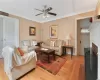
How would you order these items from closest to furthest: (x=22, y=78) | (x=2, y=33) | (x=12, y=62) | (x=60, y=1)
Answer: (x=12, y=62)
(x=22, y=78)
(x=60, y=1)
(x=2, y=33)

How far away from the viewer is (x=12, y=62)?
2430mm

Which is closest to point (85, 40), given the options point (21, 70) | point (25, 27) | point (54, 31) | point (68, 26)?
point (68, 26)

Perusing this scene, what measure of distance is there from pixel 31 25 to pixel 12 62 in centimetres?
488

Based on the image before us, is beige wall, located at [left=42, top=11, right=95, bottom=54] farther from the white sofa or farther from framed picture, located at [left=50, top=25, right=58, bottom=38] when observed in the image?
the white sofa

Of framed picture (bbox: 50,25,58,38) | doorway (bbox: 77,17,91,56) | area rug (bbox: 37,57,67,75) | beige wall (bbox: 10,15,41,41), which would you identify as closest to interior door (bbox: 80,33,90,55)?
doorway (bbox: 77,17,91,56)

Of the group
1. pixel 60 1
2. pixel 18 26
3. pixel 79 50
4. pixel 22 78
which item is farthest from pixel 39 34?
pixel 22 78

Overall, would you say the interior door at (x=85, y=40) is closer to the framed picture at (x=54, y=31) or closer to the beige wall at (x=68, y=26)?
the beige wall at (x=68, y=26)

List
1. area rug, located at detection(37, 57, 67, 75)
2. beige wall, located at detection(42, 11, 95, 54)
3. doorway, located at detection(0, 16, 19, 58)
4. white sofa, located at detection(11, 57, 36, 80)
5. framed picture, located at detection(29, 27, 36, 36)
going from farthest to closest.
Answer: framed picture, located at detection(29, 27, 36, 36) → beige wall, located at detection(42, 11, 95, 54) → doorway, located at detection(0, 16, 19, 58) → area rug, located at detection(37, 57, 67, 75) → white sofa, located at detection(11, 57, 36, 80)

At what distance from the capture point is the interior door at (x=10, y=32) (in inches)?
202

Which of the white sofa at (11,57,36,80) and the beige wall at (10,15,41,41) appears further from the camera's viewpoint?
the beige wall at (10,15,41,41)

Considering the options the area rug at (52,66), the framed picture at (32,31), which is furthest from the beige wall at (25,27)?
the area rug at (52,66)

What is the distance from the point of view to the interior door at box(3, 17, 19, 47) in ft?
16.9

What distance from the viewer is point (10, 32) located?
5.37 metres

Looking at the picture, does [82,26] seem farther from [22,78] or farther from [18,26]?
[22,78]
